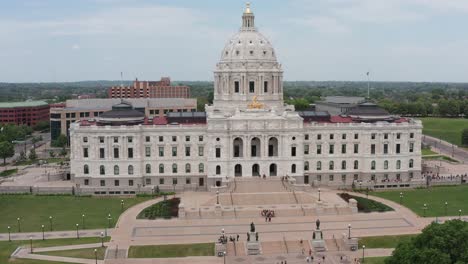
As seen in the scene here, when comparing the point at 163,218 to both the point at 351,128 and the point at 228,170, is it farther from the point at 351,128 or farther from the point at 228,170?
the point at 351,128

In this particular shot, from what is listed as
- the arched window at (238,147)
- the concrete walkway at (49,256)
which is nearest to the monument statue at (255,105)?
the arched window at (238,147)

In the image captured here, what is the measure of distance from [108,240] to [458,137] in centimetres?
14957

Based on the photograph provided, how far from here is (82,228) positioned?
88.4m

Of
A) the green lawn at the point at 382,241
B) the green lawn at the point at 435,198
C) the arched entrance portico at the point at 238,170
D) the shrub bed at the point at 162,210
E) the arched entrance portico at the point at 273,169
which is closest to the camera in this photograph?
the green lawn at the point at 382,241

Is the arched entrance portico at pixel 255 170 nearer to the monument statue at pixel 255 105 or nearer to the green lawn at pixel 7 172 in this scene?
the monument statue at pixel 255 105

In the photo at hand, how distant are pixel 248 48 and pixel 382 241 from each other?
6865 cm

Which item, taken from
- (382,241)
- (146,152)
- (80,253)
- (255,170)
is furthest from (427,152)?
(80,253)

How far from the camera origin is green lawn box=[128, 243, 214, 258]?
7688 centimetres

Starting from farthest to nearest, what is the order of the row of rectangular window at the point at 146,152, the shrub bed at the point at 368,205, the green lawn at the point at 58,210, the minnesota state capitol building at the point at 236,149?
the row of rectangular window at the point at 146,152
the minnesota state capitol building at the point at 236,149
the shrub bed at the point at 368,205
the green lawn at the point at 58,210

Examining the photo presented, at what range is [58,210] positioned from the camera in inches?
3957

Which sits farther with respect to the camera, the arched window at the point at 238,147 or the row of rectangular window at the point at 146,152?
the arched window at the point at 238,147

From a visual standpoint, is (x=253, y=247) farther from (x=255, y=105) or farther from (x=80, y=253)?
(x=255, y=105)

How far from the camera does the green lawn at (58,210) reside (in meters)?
90.9

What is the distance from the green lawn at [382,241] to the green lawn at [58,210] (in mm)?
38833
